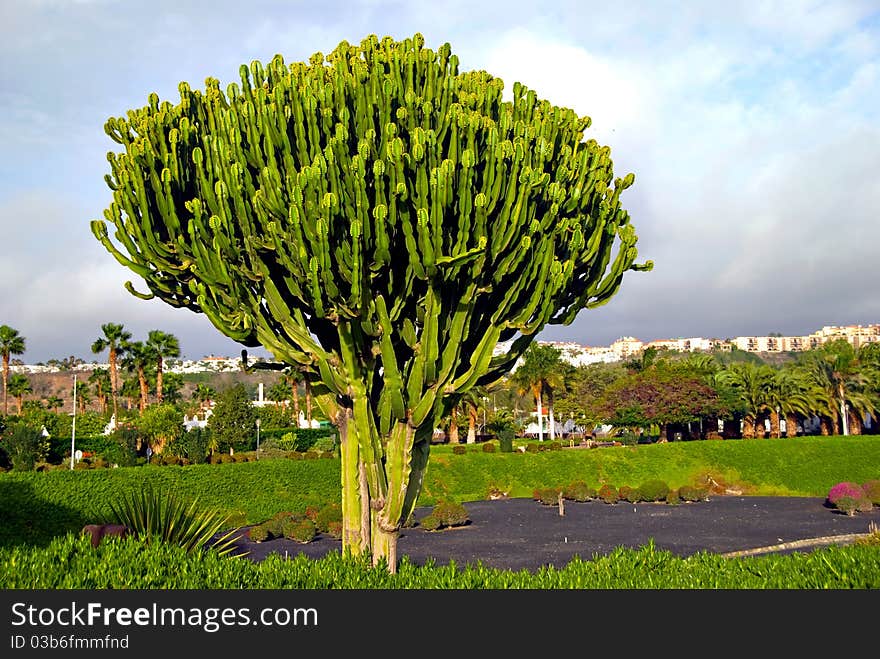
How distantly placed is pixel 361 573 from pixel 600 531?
18432 millimetres

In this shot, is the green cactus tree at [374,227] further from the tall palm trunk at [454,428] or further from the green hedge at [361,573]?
the tall palm trunk at [454,428]

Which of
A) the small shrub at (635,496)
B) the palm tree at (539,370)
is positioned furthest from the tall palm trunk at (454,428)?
the small shrub at (635,496)

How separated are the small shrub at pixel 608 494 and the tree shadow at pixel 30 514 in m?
20.7

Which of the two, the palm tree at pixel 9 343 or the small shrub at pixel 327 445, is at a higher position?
the palm tree at pixel 9 343

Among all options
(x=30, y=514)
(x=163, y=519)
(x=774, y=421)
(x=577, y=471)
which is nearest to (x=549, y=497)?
(x=577, y=471)

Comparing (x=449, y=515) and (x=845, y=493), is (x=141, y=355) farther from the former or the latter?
(x=845, y=493)

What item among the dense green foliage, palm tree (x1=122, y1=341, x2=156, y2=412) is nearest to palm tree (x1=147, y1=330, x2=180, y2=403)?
palm tree (x1=122, y1=341, x2=156, y2=412)

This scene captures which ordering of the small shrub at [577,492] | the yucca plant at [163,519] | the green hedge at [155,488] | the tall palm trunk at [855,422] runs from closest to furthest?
the yucca plant at [163,519], the green hedge at [155,488], the small shrub at [577,492], the tall palm trunk at [855,422]

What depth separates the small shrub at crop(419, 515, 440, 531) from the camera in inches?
948

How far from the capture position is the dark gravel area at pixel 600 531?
1925 cm

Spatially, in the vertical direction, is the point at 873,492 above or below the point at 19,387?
below

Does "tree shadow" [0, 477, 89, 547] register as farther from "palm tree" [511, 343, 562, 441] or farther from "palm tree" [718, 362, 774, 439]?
"palm tree" [718, 362, 774, 439]

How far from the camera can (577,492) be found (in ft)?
105

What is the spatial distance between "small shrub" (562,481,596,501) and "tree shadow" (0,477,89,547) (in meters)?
19.9
